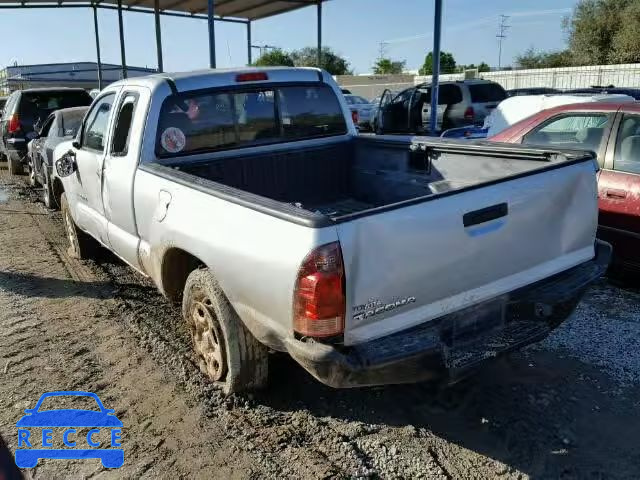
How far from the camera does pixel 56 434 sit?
3.23 m

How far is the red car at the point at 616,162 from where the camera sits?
15.5ft

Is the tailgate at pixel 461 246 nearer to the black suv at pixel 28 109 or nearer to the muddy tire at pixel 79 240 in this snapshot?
the muddy tire at pixel 79 240

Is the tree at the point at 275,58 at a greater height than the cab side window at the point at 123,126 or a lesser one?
greater

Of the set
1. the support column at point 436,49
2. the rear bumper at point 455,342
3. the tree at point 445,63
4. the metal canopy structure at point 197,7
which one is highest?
the tree at point 445,63

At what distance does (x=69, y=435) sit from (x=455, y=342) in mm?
2212

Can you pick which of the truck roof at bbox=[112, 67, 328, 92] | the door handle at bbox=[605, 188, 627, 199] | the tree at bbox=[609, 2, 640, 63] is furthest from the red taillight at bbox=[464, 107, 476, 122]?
the tree at bbox=[609, 2, 640, 63]

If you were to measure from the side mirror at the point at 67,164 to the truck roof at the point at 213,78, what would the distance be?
3.43 ft

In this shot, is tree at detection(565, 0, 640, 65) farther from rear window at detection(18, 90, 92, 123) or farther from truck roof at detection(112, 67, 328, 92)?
truck roof at detection(112, 67, 328, 92)

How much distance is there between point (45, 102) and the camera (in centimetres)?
1239

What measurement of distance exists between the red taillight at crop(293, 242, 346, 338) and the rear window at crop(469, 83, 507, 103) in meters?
13.3

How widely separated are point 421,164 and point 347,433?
2246 mm

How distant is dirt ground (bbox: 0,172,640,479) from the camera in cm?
292

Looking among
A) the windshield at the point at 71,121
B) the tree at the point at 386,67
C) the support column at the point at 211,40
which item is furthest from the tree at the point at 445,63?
the windshield at the point at 71,121

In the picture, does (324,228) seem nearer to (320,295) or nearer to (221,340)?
(320,295)
